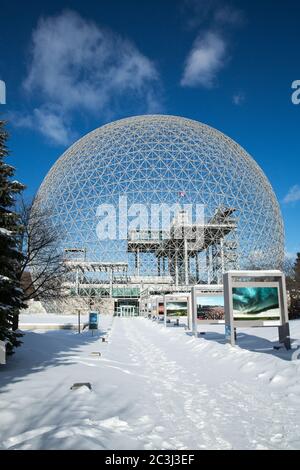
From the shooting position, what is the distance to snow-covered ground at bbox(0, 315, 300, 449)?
15.6ft

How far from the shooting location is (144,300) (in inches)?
2112

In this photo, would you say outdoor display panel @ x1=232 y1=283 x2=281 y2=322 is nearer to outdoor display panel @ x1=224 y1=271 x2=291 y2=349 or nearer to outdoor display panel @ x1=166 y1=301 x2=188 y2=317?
outdoor display panel @ x1=224 y1=271 x2=291 y2=349

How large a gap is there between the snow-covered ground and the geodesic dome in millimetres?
36370

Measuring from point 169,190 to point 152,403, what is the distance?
40876mm

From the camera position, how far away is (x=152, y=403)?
266 inches

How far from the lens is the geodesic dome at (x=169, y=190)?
47.8 metres

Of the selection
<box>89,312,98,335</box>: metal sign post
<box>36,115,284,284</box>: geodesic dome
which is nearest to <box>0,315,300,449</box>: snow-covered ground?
<box>89,312,98,335</box>: metal sign post

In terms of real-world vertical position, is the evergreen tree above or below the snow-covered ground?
above

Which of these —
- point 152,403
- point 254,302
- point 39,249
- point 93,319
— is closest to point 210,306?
point 93,319

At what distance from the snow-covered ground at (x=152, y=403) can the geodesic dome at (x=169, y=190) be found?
36370 mm

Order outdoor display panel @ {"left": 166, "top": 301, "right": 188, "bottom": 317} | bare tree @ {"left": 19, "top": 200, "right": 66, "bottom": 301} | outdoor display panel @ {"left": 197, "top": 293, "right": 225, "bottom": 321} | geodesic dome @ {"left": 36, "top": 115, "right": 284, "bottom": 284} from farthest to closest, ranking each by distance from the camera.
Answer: geodesic dome @ {"left": 36, "top": 115, "right": 284, "bottom": 284}, outdoor display panel @ {"left": 166, "top": 301, "right": 188, "bottom": 317}, outdoor display panel @ {"left": 197, "top": 293, "right": 225, "bottom": 321}, bare tree @ {"left": 19, "top": 200, "right": 66, "bottom": 301}

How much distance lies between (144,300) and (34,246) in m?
38.2

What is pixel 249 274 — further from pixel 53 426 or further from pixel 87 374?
pixel 53 426
